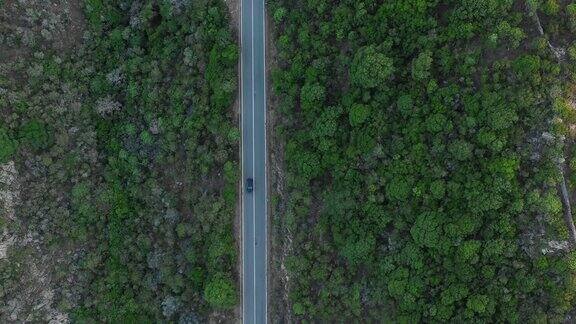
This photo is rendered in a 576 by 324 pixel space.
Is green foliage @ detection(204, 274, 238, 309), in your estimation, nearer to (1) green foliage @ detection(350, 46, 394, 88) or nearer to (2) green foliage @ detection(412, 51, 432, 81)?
(1) green foliage @ detection(350, 46, 394, 88)

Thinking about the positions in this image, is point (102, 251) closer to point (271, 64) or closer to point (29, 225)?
point (29, 225)

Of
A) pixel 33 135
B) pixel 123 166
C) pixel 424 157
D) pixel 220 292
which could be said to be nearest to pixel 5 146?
pixel 33 135

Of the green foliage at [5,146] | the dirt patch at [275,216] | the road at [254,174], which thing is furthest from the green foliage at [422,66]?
the green foliage at [5,146]

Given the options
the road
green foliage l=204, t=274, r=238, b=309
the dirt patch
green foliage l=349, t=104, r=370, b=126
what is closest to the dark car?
the road

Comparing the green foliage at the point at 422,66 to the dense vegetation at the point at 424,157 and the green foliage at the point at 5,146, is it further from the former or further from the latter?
the green foliage at the point at 5,146

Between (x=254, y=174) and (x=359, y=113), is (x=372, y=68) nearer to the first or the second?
(x=359, y=113)

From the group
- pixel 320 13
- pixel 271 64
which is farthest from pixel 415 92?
pixel 271 64
